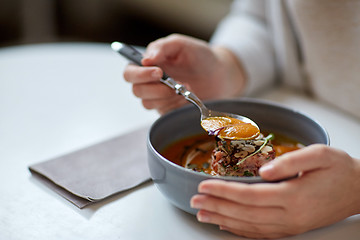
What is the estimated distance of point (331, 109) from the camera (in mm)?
1044

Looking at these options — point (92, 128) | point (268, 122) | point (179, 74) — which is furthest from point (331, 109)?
point (92, 128)

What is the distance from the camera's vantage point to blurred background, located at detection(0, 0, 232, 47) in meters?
2.85

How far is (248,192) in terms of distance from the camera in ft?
1.77

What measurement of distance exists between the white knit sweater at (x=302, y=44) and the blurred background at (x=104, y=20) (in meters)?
1.43

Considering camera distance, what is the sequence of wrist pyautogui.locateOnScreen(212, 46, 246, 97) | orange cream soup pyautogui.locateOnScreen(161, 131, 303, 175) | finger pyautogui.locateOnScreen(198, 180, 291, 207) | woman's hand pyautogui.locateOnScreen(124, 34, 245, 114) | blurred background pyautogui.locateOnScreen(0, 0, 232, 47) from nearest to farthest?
finger pyautogui.locateOnScreen(198, 180, 291, 207), orange cream soup pyautogui.locateOnScreen(161, 131, 303, 175), woman's hand pyautogui.locateOnScreen(124, 34, 245, 114), wrist pyautogui.locateOnScreen(212, 46, 246, 97), blurred background pyautogui.locateOnScreen(0, 0, 232, 47)

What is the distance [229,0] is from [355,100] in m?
1.79

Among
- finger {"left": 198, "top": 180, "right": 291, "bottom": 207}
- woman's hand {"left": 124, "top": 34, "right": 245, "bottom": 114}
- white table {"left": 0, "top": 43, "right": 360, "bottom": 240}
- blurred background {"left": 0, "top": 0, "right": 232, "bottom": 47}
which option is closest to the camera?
finger {"left": 198, "top": 180, "right": 291, "bottom": 207}

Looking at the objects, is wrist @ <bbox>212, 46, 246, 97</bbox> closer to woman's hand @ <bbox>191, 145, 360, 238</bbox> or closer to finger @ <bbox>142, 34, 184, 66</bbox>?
finger @ <bbox>142, 34, 184, 66</bbox>

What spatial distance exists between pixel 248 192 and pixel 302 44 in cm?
66

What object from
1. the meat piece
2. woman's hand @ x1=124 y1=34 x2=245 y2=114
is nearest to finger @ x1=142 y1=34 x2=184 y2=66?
woman's hand @ x1=124 y1=34 x2=245 y2=114

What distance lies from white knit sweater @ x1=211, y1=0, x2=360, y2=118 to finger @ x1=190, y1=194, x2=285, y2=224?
→ 53 cm

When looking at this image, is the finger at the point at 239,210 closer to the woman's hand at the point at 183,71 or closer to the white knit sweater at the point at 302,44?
the woman's hand at the point at 183,71

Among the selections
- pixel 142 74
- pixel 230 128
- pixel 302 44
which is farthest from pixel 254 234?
pixel 302 44

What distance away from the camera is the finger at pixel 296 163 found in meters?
0.54
